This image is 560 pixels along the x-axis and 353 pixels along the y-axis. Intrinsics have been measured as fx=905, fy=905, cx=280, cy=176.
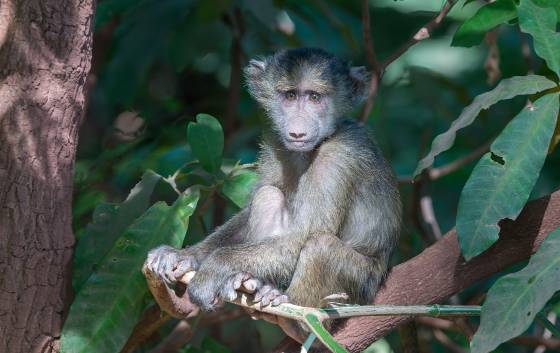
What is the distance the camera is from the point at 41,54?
4.94 meters

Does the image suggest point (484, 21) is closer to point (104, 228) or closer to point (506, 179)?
point (506, 179)

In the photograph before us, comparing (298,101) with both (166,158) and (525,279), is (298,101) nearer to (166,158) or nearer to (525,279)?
(166,158)

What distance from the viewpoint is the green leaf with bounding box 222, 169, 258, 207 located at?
5.79 m

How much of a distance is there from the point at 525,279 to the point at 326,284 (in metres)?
1.31

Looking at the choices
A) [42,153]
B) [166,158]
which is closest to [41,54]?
[42,153]

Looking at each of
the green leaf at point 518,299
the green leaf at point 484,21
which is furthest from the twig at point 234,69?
the green leaf at point 518,299

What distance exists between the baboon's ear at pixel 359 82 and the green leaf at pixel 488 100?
153 centimetres

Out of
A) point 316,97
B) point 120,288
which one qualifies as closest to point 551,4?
point 316,97

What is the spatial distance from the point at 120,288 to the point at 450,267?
6.08 feet

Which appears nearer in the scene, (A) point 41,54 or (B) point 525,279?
(B) point 525,279

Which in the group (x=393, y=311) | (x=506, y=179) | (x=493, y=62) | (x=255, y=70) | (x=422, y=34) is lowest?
(x=393, y=311)

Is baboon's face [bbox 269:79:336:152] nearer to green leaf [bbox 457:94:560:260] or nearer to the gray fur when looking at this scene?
the gray fur

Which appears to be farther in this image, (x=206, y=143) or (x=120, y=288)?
(x=206, y=143)

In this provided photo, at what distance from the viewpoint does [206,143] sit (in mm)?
5637
